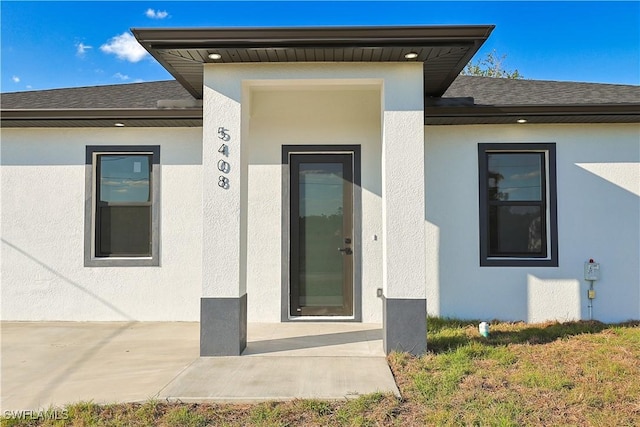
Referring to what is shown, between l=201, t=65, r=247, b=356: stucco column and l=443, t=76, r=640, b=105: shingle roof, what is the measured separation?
4.03 meters

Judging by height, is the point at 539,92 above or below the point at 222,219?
above

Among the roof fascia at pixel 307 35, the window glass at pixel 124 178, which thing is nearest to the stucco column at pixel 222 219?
the roof fascia at pixel 307 35

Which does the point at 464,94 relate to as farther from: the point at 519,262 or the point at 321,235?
the point at 321,235

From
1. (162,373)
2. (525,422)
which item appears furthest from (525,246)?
(162,373)

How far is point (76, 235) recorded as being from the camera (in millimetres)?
6863

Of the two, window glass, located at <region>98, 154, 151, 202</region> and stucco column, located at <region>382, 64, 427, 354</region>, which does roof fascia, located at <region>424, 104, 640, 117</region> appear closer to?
stucco column, located at <region>382, 64, 427, 354</region>

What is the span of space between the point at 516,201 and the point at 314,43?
4.02 m

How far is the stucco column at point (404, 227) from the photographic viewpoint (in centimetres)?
485

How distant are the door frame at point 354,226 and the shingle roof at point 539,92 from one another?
2274 millimetres

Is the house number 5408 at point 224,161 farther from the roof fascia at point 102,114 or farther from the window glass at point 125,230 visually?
the window glass at point 125,230

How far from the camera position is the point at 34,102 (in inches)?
294

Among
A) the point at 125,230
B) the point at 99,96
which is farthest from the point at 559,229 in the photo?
the point at 99,96

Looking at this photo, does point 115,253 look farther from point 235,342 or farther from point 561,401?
point 561,401

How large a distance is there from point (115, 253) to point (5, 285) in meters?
1.73
